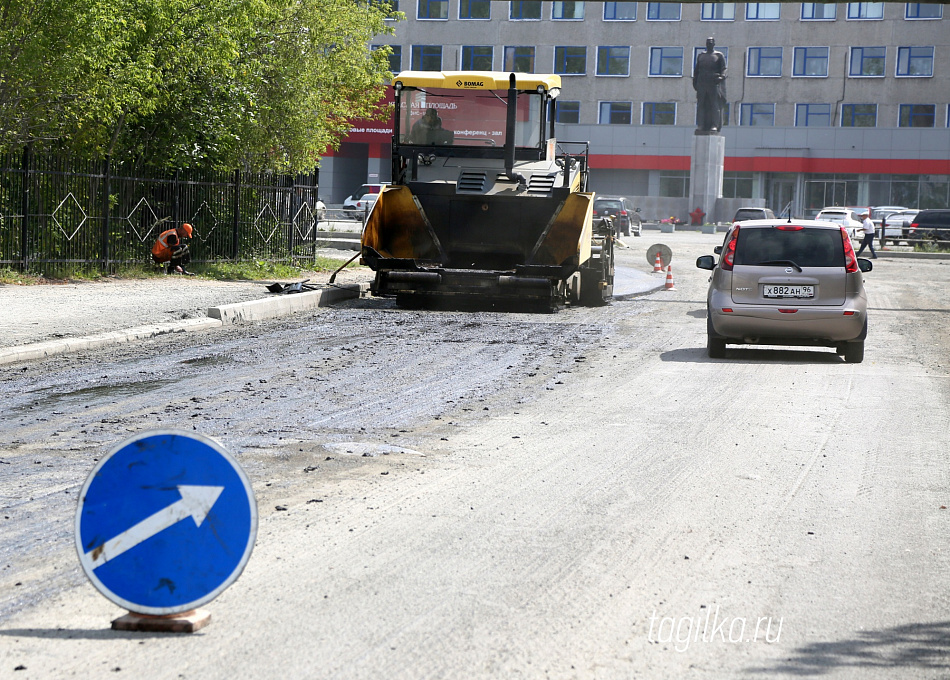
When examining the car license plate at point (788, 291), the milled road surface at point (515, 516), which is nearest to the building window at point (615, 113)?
the car license plate at point (788, 291)

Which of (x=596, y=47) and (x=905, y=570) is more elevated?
(x=596, y=47)

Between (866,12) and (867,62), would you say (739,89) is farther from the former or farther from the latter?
(866,12)

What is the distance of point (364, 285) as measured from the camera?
22656 mm

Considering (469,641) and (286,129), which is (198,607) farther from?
(286,129)

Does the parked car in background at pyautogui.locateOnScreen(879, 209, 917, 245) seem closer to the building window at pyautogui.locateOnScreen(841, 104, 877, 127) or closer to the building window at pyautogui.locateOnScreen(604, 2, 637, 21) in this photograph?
the building window at pyautogui.locateOnScreen(841, 104, 877, 127)

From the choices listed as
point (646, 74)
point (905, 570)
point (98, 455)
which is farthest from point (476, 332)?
point (646, 74)

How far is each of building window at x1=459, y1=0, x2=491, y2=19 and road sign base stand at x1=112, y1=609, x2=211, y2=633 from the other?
80.8 meters

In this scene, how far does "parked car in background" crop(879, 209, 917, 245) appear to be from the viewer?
Result: 47938mm

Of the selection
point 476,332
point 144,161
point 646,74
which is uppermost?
point 646,74

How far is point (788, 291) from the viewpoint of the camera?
13.3 metres

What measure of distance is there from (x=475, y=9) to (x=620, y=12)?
9.75 metres

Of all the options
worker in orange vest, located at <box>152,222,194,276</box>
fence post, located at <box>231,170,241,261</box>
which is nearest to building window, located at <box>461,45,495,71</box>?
fence post, located at <box>231,170,241,261</box>

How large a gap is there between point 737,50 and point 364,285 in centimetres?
6344

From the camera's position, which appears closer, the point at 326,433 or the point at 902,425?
the point at 326,433
